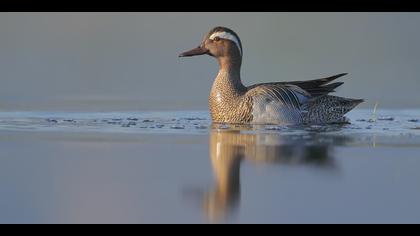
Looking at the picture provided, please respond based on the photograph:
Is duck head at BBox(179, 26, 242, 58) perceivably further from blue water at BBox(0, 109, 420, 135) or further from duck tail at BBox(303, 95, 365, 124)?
→ duck tail at BBox(303, 95, 365, 124)

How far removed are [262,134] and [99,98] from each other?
6.12 m

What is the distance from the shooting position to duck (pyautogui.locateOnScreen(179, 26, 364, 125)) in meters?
11.6

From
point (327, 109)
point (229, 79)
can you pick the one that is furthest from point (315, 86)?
point (229, 79)

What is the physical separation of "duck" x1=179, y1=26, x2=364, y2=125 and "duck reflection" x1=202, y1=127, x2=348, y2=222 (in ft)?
3.50

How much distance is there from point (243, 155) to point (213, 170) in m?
0.82

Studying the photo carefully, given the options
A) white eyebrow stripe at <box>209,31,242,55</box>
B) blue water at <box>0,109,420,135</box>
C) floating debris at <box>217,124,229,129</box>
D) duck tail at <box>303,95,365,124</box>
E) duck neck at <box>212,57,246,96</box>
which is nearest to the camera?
blue water at <box>0,109,420,135</box>

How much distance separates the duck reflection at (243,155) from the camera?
6.41 m

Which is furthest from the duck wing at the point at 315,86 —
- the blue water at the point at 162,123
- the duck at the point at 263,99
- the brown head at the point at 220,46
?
the brown head at the point at 220,46

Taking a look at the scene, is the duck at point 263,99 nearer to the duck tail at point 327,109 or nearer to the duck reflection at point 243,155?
the duck tail at point 327,109

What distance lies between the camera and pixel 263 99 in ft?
38.3

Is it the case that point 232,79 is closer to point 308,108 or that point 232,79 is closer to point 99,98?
point 308,108

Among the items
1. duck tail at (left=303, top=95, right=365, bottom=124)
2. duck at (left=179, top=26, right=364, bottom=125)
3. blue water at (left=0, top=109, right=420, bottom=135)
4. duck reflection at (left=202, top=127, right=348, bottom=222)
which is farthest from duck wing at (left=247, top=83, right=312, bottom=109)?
duck reflection at (left=202, top=127, right=348, bottom=222)

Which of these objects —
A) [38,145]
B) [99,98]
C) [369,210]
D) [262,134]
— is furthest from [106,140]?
[99,98]

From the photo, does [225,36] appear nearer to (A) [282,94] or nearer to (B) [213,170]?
(A) [282,94]
